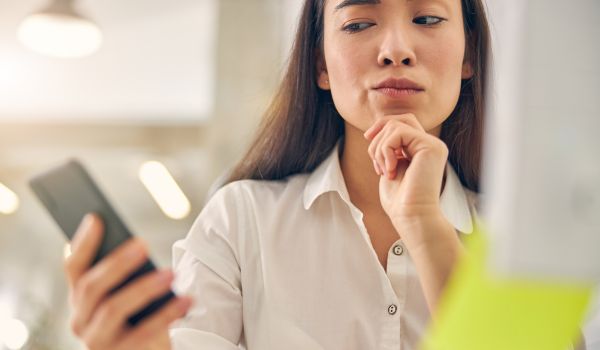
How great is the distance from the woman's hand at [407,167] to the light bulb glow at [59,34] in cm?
374

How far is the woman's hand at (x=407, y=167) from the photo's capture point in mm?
932

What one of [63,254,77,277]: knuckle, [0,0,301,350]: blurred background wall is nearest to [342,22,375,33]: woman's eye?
[63,254,77,277]: knuckle

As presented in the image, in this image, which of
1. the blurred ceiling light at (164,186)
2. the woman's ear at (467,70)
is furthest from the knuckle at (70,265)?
the blurred ceiling light at (164,186)

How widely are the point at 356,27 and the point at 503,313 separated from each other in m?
0.73

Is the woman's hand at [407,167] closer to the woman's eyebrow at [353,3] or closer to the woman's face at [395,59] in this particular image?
the woman's face at [395,59]

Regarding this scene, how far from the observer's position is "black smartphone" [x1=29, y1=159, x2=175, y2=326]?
0.70 meters

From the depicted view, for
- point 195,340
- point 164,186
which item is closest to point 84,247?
point 195,340

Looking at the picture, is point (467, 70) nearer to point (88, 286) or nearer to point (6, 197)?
point (88, 286)

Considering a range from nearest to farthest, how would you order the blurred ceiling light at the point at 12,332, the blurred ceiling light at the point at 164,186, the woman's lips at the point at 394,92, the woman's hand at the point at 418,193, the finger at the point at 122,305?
the finger at the point at 122,305, the woman's hand at the point at 418,193, the woman's lips at the point at 394,92, the blurred ceiling light at the point at 164,186, the blurred ceiling light at the point at 12,332

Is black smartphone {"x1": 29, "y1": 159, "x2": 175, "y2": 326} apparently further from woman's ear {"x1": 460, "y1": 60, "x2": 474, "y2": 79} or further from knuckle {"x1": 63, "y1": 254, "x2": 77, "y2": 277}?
woman's ear {"x1": 460, "y1": 60, "x2": 474, "y2": 79}

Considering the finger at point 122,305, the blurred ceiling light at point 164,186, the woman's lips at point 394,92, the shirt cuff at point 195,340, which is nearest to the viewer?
the finger at point 122,305

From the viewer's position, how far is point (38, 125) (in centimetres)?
845

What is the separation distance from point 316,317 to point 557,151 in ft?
2.37

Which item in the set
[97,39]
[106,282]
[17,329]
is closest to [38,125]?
[17,329]
